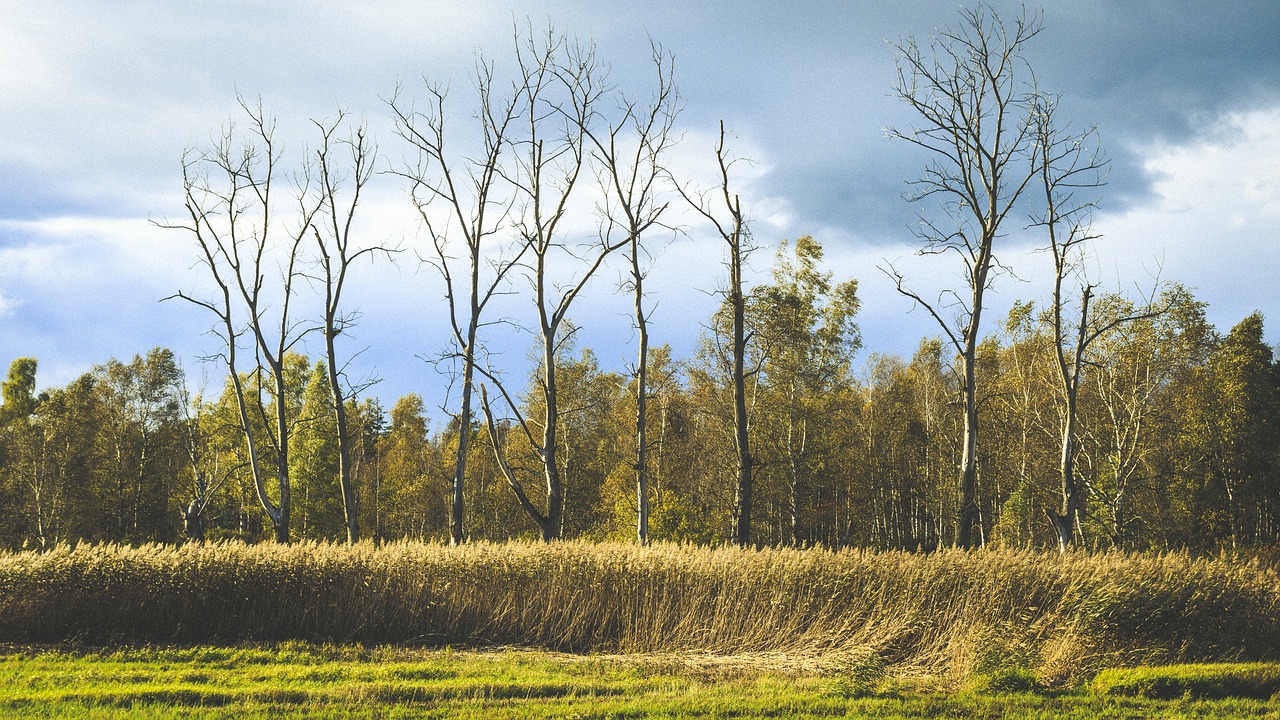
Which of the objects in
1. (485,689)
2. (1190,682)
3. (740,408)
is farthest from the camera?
(740,408)

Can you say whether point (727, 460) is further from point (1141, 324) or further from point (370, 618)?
point (370, 618)

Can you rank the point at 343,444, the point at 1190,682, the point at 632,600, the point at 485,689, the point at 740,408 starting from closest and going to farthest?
1. the point at 485,689
2. the point at 1190,682
3. the point at 632,600
4. the point at 740,408
5. the point at 343,444

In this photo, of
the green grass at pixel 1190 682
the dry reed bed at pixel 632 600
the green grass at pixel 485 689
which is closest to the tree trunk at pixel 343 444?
the dry reed bed at pixel 632 600

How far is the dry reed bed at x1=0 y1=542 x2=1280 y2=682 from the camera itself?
38.3 feet

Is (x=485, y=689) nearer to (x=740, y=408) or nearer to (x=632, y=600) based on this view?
(x=632, y=600)

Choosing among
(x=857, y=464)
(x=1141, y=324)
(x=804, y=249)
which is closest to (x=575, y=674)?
(x=804, y=249)

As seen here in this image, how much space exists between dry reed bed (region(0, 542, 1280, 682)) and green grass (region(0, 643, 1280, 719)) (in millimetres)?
955

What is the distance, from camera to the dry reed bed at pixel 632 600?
11.7 metres

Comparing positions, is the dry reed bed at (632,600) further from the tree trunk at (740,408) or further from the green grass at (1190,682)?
the tree trunk at (740,408)

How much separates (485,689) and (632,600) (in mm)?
3913

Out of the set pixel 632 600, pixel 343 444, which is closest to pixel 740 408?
pixel 632 600

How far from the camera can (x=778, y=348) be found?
99.3 feet

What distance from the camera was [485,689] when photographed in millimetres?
8562

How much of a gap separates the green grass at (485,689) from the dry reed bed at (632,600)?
955mm
